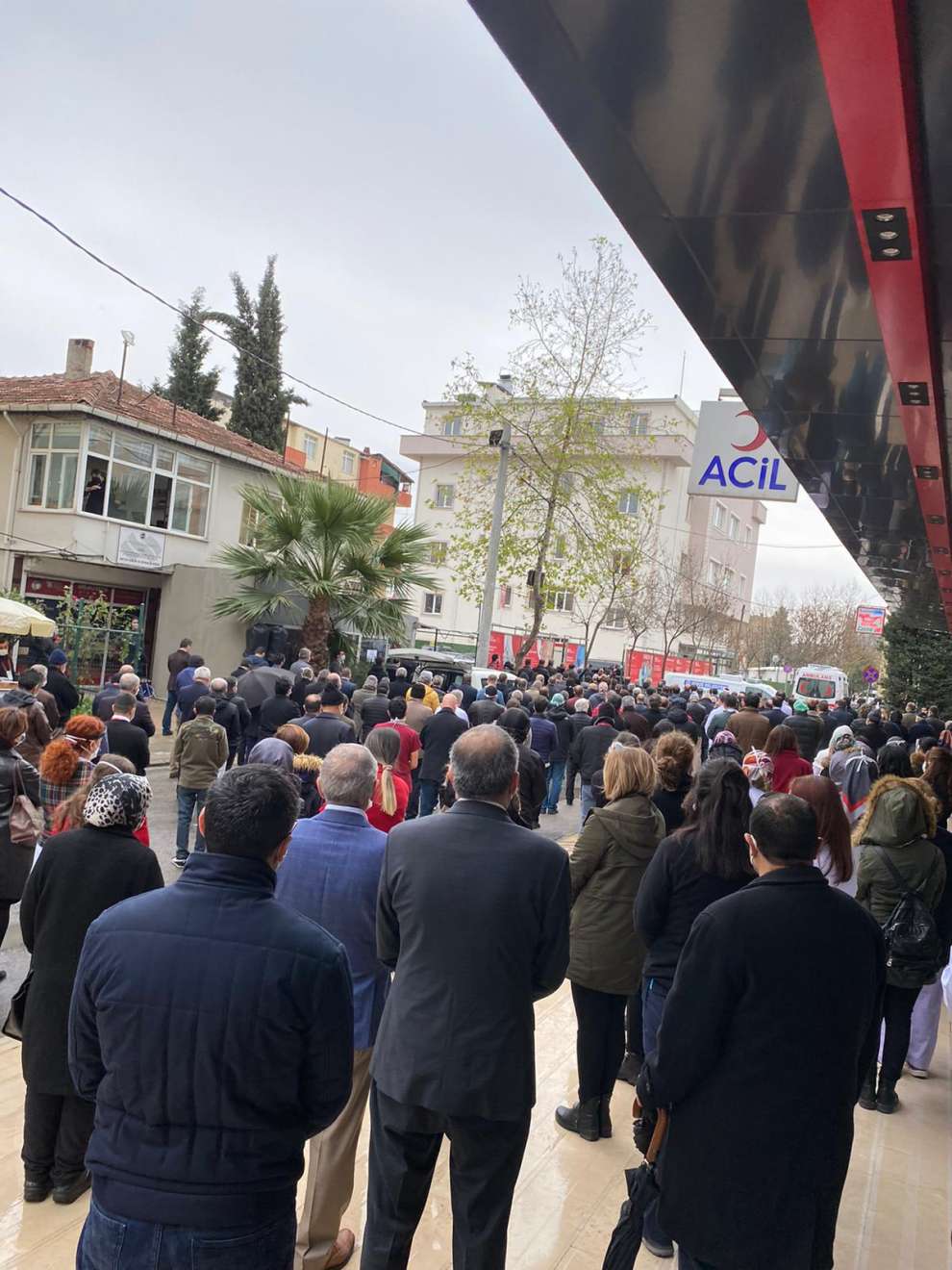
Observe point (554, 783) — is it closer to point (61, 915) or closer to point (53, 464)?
point (61, 915)

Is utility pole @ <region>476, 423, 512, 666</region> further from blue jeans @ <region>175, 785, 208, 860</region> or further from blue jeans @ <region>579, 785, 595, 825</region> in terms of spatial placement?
blue jeans @ <region>175, 785, 208, 860</region>

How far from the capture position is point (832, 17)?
312 centimetres

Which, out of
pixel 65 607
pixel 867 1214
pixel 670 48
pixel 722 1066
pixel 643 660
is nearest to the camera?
pixel 722 1066

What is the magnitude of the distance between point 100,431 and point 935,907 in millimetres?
20449

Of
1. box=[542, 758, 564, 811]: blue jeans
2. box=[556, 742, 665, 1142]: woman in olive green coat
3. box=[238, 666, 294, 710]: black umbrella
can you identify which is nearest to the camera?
box=[556, 742, 665, 1142]: woman in olive green coat

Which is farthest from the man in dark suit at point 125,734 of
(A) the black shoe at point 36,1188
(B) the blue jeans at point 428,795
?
(A) the black shoe at point 36,1188

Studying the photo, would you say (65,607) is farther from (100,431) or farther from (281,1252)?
(281,1252)

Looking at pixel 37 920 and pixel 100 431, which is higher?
pixel 100 431

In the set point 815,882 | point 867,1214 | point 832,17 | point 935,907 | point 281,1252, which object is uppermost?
point 832,17

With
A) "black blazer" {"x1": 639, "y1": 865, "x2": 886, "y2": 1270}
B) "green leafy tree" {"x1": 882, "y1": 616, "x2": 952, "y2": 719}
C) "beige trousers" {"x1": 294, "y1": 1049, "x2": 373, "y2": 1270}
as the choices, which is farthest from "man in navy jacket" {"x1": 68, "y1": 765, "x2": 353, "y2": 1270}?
"green leafy tree" {"x1": 882, "y1": 616, "x2": 952, "y2": 719}

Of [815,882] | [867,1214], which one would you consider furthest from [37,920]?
[867,1214]

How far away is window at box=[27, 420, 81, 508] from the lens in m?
21.1

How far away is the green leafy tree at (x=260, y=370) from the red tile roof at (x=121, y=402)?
40.7ft

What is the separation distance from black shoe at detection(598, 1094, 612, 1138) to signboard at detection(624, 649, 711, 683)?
40.3 metres
